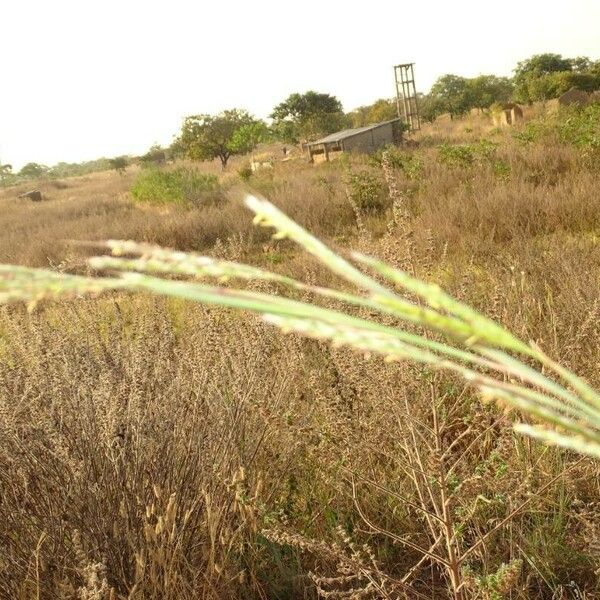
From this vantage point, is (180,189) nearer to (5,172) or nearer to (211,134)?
(211,134)

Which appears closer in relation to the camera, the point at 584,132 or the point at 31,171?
the point at 584,132

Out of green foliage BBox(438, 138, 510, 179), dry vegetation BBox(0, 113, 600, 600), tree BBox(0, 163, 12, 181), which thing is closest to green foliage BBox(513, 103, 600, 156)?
green foliage BBox(438, 138, 510, 179)

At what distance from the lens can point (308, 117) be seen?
34.4 m

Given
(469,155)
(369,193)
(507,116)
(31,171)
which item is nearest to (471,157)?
(469,155)

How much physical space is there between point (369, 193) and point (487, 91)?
125ft

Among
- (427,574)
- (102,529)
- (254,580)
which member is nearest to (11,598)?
(102,529)

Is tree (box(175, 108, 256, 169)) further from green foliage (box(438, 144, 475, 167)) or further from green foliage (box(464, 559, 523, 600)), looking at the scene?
green foliage (box(464, 559, 523, 600))

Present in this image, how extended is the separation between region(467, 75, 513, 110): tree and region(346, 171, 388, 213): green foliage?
109 feet

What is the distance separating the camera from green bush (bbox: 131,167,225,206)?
13.9 m

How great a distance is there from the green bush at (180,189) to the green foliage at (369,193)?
4.00 m

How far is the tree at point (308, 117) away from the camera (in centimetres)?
3183

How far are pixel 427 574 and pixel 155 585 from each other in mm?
1028

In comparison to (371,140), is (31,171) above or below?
above

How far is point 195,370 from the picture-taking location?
2.64 metres
